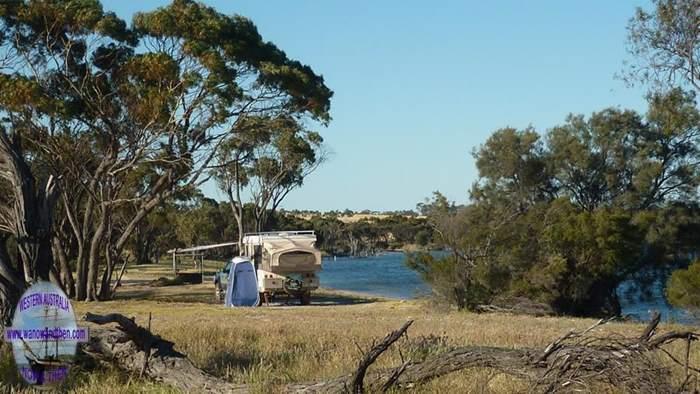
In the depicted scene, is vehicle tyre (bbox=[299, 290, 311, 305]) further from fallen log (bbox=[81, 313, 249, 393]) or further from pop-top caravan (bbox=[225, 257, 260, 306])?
fallen log (bbox=[81, 313, 249, 393])

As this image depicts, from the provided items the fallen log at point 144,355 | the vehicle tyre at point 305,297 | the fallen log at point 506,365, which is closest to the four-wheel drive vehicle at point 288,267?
the vehicle tyre at point 305,297

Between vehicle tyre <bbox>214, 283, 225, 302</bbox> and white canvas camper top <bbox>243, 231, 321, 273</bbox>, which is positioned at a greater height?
white canvas camper top <bbox>243, 231, 321, 273</bbox>

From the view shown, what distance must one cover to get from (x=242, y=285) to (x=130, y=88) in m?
7.92

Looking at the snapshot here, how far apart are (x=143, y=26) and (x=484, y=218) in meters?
16.0

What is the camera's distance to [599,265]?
27.9m

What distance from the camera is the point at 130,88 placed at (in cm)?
2900

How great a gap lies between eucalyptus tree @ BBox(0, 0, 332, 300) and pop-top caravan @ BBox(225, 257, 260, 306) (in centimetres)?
401

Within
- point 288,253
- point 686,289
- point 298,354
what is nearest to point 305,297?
point 288,253

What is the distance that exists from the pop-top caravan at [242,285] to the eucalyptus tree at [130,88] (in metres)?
4.01

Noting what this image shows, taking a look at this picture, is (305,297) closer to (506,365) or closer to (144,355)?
(144,355)

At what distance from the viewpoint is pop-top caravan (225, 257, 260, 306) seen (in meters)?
30.1

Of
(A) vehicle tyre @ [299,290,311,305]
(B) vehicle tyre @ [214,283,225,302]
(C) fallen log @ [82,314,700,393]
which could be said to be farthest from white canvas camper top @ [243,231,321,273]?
(C) fallen log @ [82,314,700,393]

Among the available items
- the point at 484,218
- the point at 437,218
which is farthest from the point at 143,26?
the point at 484,218

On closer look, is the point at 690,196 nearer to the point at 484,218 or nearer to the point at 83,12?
the point at 484,218
